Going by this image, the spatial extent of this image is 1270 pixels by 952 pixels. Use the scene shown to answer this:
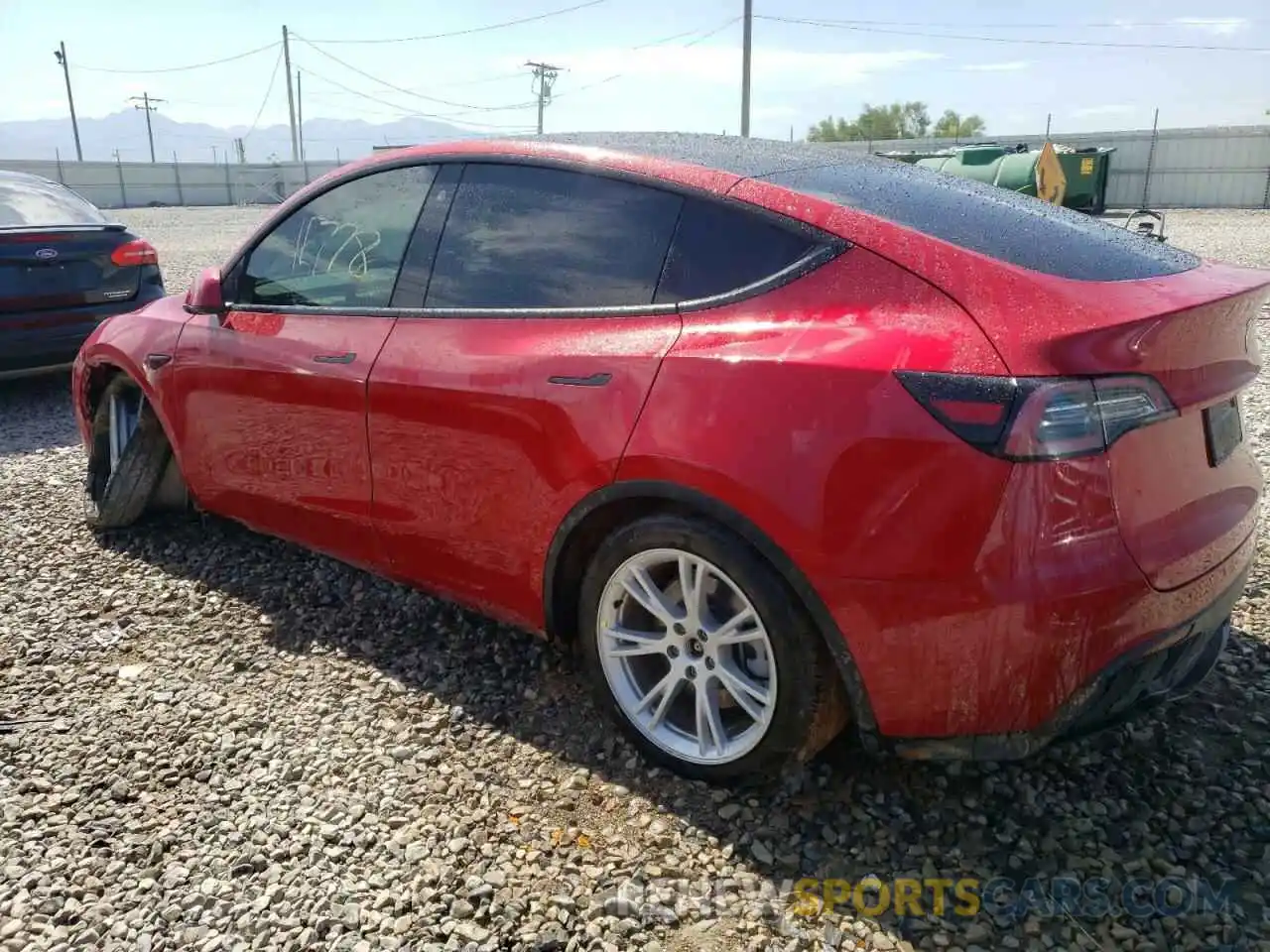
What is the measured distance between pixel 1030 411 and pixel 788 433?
1.64 ft

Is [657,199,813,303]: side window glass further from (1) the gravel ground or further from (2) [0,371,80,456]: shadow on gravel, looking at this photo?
(2) [0,371,80,456]: shadow on gravel

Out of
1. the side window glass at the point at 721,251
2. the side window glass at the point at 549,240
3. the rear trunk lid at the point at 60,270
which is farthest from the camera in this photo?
the rear trunk lid at the point at 60,270

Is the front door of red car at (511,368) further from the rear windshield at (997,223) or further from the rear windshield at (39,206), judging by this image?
the rear windshield at (39,206)

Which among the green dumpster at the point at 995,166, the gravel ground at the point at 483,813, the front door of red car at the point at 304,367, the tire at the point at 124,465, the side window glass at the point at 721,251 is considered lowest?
the gravel ground at the point at 483,813

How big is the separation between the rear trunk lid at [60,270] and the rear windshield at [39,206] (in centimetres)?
18

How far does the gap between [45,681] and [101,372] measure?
5.93ft

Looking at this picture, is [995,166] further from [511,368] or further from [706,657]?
[706,657]

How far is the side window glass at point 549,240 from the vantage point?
2.63 m

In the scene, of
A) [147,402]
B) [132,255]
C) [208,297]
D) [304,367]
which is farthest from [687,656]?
[132,255]

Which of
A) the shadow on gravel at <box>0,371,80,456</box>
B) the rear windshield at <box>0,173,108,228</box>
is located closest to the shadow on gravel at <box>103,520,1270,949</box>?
the shadow on gravel at <box>0,371,80,456</box>

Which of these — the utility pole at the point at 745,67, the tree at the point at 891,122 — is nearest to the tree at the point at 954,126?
the tree at the point at 891,122

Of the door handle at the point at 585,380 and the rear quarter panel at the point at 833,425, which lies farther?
A: the door handle at the point at 585,380

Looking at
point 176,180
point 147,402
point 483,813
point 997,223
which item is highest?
point 176,180

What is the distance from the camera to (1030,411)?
1964mm
